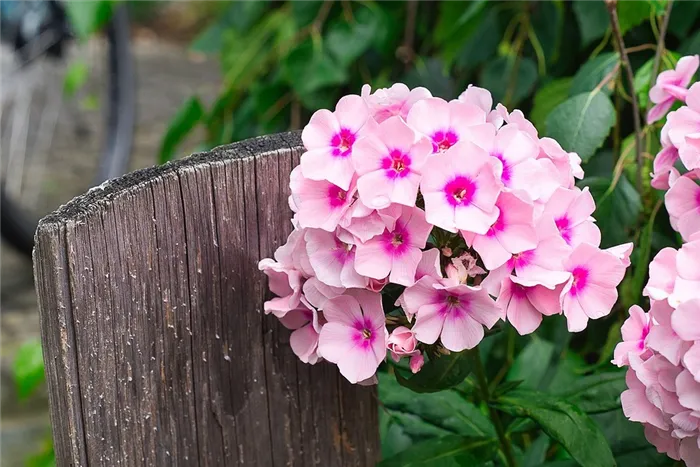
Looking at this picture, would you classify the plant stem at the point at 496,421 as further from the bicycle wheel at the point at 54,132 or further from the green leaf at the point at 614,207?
the bicycle wheel at the point at 54,132

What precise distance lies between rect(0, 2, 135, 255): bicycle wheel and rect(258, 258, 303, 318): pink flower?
2.29 metres

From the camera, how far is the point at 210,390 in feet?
3.08

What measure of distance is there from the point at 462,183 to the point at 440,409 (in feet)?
1.29

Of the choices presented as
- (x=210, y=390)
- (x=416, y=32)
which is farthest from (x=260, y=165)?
(x=416, y=32)

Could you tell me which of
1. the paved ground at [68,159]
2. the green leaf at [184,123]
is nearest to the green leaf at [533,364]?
the green leaf at [184,123]

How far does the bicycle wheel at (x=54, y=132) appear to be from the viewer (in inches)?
128

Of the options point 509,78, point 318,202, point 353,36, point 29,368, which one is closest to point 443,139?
point 318,202

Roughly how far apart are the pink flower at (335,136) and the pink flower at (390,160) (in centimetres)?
2

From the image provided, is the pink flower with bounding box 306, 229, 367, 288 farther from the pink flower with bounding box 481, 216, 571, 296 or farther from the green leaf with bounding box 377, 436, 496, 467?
the green leaf with bounding box 377, 436, 496, 467

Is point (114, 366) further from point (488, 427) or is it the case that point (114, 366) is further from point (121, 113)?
point (121, 113)

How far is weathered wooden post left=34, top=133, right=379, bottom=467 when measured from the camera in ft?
2.72

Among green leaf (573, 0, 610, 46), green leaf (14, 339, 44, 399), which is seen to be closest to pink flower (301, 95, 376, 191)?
green leaf (573, 0, 610, 46)

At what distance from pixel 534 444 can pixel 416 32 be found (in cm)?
101

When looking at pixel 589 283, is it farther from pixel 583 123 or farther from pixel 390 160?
pixel 583 123
